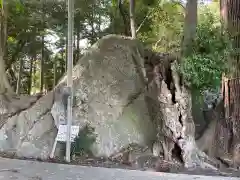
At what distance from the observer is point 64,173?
7.91m

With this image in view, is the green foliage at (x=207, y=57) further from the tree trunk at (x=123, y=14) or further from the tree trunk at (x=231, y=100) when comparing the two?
the tree trunk at (x=123, y=14)

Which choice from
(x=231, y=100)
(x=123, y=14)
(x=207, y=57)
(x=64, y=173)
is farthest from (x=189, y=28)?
(x=123, y=14)

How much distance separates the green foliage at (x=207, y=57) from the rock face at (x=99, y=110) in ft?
7.10

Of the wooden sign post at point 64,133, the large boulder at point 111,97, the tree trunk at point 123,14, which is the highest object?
the tree trunk at point 123,14

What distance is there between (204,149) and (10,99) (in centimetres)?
665

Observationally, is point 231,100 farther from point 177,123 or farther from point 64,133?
point 64,133

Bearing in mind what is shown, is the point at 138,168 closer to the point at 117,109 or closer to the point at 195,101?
the point at 117,109

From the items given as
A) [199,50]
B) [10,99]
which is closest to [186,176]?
[199,50]

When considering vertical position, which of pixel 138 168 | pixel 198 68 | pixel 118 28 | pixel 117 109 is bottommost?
pixel 138 168

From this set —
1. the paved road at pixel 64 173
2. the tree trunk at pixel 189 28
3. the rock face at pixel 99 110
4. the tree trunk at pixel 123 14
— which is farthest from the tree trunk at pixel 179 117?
the tree trunk at pixel 123 14

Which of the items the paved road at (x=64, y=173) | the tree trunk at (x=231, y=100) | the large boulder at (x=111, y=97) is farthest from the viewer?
the large boulder at (x=111, y=97)

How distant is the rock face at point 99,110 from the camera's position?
35.4 feet

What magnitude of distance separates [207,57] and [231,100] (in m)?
1.88

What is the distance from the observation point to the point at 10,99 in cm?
1256
